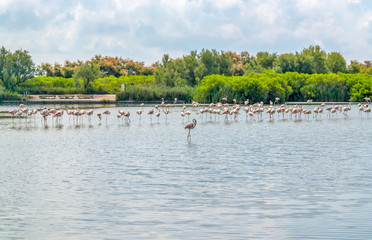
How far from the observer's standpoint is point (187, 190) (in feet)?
41.9

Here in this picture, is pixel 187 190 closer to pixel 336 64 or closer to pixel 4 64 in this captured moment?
pixel 4 64

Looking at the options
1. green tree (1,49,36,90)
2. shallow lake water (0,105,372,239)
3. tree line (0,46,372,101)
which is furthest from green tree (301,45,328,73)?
shallow lake water (0,105,372,239)

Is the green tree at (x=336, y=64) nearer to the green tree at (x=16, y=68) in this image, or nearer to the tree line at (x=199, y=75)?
the tree line at (x=199, y=75)

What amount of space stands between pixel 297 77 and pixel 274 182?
71.7m

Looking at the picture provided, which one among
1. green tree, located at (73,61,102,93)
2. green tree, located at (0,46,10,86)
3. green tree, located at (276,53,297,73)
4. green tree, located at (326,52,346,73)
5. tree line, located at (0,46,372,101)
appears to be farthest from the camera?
green tree, located at (326,52,346,73)

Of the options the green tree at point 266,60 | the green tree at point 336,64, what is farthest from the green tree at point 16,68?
the green tree at point 336,64

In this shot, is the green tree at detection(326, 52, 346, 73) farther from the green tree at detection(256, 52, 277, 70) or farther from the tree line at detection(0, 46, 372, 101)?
the green tree at detection(256, 52, 277, 70)

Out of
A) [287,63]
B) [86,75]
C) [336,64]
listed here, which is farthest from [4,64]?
[336,64]

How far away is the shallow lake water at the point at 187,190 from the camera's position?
9.43 meters

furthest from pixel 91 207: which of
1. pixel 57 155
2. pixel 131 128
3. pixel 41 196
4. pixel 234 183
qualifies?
Result: pixel 131 128

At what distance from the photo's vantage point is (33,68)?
92500 millimetres

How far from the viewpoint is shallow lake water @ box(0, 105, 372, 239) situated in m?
9.43

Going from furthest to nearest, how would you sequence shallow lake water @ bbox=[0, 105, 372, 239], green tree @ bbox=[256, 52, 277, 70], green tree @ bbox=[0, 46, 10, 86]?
green tree @ bbox=[256, 52, 277, 70]
green tree @ bbox=[0, 46, 10, 86]
shallow lake water @ bbox=[0, 105, 372, 239]

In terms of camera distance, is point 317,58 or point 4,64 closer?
point 4,64
